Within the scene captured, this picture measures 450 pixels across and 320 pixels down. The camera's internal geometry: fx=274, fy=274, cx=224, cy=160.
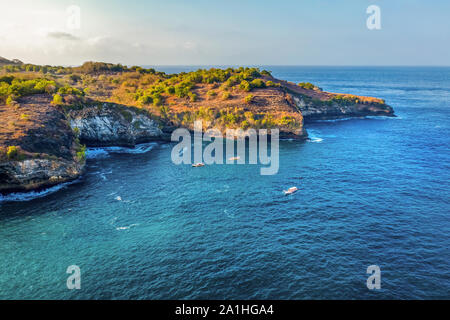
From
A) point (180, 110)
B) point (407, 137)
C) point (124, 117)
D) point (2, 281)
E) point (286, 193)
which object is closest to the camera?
point (2, 281)

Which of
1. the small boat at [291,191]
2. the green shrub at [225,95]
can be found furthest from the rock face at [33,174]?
the green shrub at [225,95]

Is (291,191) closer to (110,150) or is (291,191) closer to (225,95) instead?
(110,150)

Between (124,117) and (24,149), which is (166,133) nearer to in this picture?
(124,117)

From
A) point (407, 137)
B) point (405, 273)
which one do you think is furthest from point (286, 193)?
point (407, 137)

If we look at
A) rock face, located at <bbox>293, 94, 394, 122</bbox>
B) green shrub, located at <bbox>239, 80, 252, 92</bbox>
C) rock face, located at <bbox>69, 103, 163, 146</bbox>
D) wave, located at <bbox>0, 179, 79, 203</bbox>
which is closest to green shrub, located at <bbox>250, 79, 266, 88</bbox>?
green shrub, located at <bbox>239, 80, 252, 92</bbox>

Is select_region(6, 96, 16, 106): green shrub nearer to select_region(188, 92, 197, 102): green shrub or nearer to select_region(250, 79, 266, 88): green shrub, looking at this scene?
select_region(188, 92, 197, 102): green shrub

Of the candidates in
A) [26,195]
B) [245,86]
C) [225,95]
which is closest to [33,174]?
[26,195]
